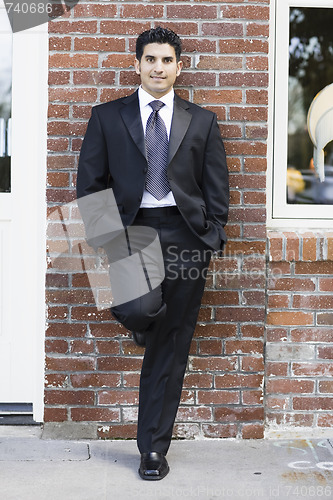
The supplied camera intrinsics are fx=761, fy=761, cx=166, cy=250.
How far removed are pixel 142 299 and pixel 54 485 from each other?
37.7 inches

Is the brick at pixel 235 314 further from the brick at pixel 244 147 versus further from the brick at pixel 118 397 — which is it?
the brick at pixel 244 147

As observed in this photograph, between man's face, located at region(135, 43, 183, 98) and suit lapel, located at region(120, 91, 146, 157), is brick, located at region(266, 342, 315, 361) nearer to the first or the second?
suit lapel, located at region(120, 91, 146, 157)

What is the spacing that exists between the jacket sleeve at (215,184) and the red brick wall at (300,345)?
0.53 metres

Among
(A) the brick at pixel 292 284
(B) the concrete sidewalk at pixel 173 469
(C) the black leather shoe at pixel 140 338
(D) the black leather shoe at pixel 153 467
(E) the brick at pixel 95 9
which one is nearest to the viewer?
(B) the concrete sidewalk at pixel 173 469

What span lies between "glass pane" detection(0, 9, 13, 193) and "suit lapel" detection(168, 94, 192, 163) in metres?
1.07

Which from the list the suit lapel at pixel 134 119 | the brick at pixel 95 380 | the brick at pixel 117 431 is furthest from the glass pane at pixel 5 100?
the brick at pixel 117 431

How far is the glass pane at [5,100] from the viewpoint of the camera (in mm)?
4258

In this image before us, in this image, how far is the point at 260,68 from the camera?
13.4 ft

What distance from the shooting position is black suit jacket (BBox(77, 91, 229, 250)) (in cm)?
367

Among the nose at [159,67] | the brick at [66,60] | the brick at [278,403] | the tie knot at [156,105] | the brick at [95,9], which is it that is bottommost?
the brick at [278,403]

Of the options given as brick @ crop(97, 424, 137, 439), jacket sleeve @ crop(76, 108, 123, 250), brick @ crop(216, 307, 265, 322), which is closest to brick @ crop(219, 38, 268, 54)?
jacket sleeve @ crop(76, 108, 123, 250)

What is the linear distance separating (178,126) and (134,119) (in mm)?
219

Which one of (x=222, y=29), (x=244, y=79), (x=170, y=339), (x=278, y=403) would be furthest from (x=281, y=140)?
(x=278, y=403)

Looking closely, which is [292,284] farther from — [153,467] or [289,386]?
[153,467]
